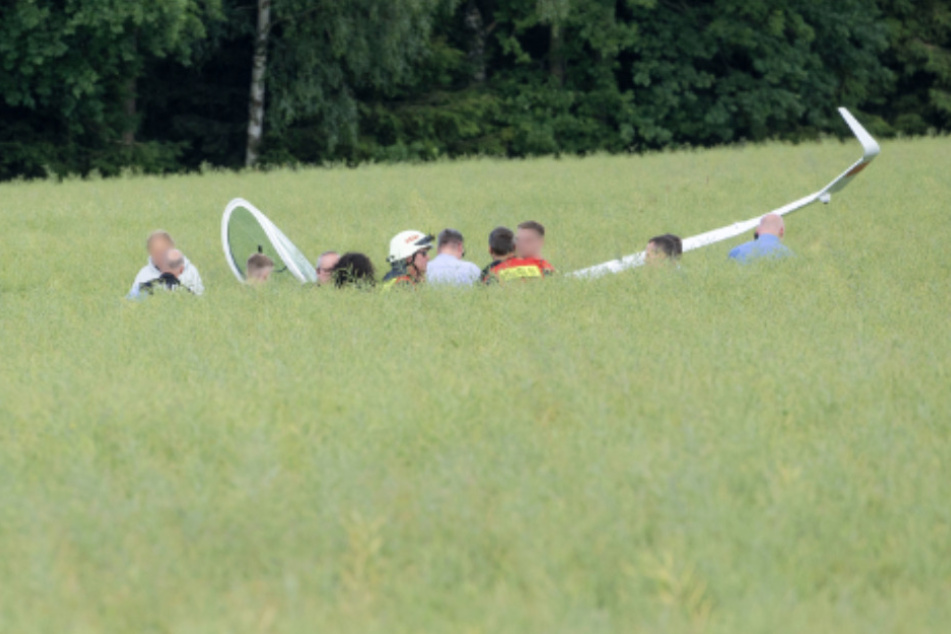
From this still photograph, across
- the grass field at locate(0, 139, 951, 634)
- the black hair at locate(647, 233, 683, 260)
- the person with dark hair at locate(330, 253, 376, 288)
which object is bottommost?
Result: the grass field at locate(0, 139, 951, 634)

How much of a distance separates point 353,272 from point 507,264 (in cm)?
127

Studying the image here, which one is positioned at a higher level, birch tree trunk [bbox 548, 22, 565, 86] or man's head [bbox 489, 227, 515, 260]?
birch tree trunk [bbox 548, 22, 565, 86]

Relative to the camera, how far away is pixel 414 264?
1049 cm

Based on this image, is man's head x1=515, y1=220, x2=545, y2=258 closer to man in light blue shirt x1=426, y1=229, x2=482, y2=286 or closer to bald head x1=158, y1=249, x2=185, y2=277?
man in light blue shirt x1=426, y1=229, x2=482, y2=286

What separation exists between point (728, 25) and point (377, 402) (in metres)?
35.1

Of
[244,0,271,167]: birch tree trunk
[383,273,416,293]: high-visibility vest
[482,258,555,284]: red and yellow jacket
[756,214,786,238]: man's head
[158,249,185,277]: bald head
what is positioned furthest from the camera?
[244,0,271,167]: birch tree trunk

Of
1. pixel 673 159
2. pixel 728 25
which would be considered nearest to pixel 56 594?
pixel 673 159

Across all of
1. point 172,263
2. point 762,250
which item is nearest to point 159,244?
point 172,263

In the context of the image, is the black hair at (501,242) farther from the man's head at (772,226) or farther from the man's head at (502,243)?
the man's head at (772,226)

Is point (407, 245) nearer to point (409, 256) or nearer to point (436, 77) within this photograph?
point (409, 256)

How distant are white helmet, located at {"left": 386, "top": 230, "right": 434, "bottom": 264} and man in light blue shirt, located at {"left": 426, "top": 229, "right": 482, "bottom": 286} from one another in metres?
0.13

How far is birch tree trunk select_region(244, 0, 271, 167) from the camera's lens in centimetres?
3133

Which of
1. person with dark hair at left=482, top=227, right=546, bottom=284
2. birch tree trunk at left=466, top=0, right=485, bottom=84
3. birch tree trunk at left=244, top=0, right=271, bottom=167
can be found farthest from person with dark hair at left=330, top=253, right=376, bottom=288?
birch tree trunk at left=466, top=0, right=485, bottom=84

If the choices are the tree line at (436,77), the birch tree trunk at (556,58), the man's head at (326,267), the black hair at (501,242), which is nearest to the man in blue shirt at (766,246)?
the black hair at (501,242)
